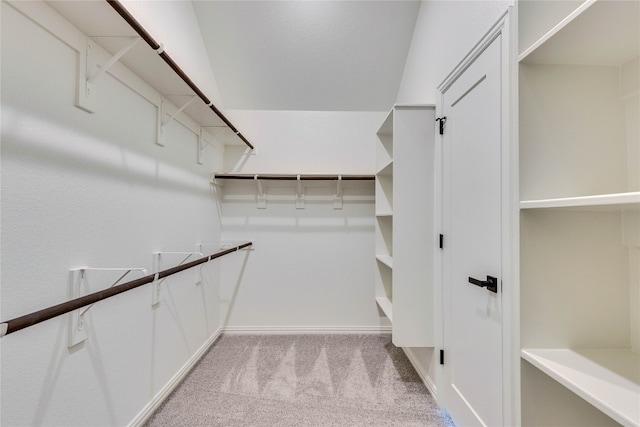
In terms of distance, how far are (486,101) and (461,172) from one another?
0.37m

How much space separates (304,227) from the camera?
9.27ft

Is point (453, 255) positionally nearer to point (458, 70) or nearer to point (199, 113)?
point (458, 70)

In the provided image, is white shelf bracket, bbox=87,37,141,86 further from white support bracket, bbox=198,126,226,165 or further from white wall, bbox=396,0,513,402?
white wall, bbox=396,0,513,402

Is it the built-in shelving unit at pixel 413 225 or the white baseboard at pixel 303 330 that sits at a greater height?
the built-in shelving unit at pixel 413 225

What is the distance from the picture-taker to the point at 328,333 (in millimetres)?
2756

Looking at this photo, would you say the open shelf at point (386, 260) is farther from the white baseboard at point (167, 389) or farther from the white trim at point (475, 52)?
the white baseboard at point (167, 389)

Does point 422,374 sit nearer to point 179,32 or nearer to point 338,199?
point 338,199

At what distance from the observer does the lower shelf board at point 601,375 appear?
0.62 meters

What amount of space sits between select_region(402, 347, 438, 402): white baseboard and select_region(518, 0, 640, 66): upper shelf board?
185 cm

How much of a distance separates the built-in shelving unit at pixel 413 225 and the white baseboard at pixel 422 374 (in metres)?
0.34

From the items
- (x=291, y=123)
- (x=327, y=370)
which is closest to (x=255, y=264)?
(x=327, y=370)

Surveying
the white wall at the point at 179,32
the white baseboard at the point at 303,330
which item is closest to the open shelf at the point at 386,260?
the white baseboard at the point at 303,330

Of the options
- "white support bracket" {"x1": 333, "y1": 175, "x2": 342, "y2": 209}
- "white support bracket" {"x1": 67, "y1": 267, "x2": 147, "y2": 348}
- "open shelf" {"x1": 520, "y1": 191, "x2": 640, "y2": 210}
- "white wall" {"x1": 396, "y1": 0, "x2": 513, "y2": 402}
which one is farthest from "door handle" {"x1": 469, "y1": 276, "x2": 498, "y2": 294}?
"white support bracket" {"x1": 333, "y1": 175, "x2": 342, "y2": 209}

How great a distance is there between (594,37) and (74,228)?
191 centimetres
